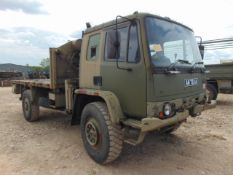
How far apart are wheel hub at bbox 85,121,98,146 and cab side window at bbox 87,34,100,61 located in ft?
4.08

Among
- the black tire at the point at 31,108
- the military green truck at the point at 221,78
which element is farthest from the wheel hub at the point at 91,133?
the military green truck at the point at 221,78

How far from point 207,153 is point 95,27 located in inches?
128

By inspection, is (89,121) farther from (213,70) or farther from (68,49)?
(213,70)

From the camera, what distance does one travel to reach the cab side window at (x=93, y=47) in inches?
179

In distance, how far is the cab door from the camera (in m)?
3.68

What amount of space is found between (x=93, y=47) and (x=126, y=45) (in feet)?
3.48

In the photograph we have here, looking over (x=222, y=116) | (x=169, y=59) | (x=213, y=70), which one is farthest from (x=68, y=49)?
(x=213, y=70)

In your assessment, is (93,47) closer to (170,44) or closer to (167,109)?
(170,44)

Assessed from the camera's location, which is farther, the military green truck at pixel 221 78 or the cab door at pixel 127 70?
the military green truck at pixel 221 78

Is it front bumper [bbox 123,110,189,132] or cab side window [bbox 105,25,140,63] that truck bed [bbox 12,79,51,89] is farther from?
front bumper [bbox 123,110,189,132]

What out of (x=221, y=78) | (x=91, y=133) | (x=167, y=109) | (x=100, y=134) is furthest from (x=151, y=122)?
(x=221, y=78)

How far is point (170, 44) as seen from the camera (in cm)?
402

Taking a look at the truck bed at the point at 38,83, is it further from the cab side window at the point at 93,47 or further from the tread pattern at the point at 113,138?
the tread pattern at the point at 113,138

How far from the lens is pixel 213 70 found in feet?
33.8
